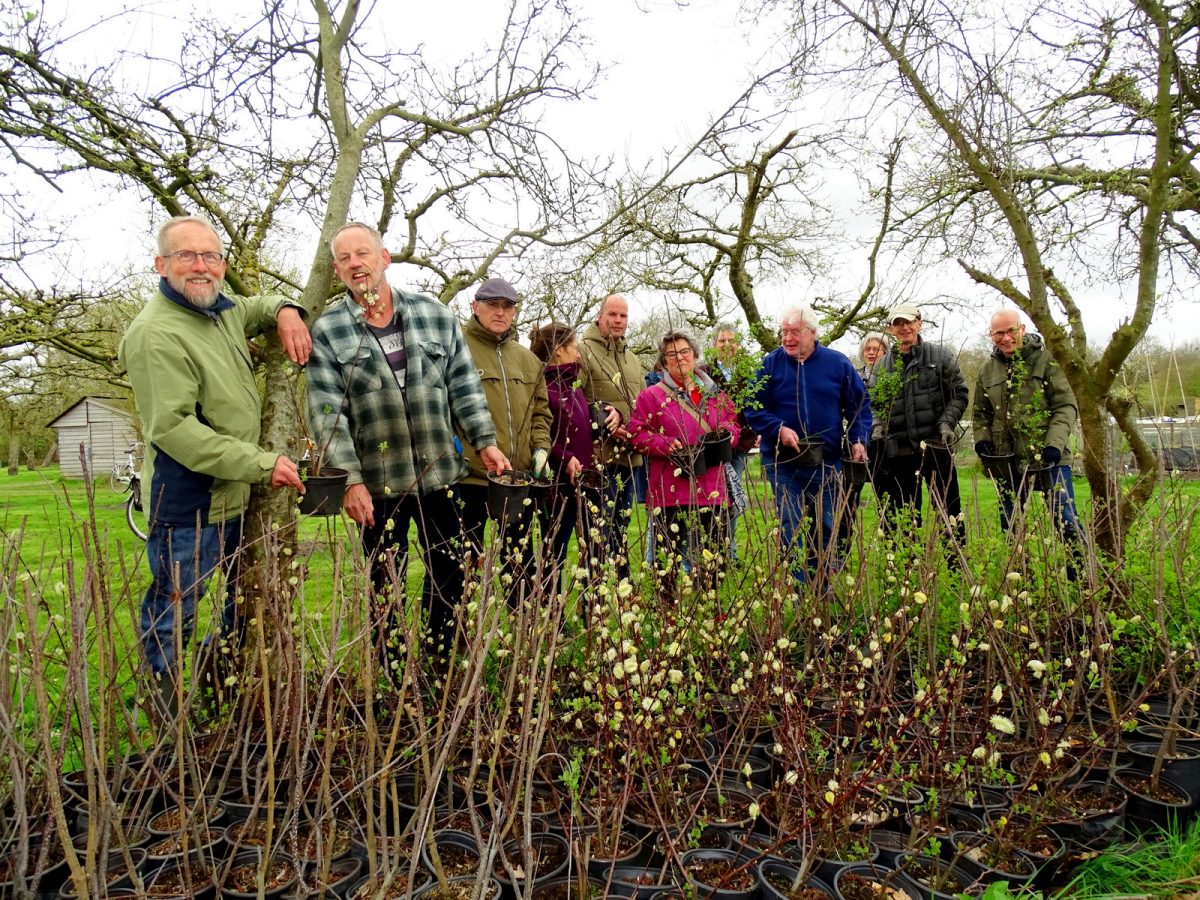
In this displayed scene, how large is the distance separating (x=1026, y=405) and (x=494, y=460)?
9.78 ft

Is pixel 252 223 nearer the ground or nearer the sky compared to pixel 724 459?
nearer the sky

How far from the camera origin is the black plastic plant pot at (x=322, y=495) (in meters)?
2.48

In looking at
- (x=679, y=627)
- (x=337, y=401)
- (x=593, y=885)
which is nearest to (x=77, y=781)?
(x=337, y=401)

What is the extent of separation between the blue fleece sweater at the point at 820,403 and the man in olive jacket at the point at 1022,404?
806 mm

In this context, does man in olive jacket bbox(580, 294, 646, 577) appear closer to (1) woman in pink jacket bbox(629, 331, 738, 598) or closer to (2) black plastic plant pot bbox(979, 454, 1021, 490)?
(1) woman in pink jacket bbox(629, 331, 738, 598)

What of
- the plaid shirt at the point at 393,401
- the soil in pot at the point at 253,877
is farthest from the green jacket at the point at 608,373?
the soil in pot at the point at 253,877

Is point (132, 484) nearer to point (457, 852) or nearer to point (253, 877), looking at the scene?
point (253, 877)

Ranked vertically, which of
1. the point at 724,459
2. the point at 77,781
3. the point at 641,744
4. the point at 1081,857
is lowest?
the point at 1081,857

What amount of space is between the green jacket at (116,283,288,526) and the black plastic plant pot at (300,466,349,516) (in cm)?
13

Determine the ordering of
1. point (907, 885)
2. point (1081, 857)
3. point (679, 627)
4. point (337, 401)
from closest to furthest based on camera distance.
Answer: point (907, 885) → point (1081, 857) → point (679, 627) → point (337, 401)

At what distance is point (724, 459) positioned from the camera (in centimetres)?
396

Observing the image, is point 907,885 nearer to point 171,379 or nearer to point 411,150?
point 171,379

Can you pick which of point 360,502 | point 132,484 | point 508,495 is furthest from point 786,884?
point 132,484

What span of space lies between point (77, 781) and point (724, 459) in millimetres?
2838
